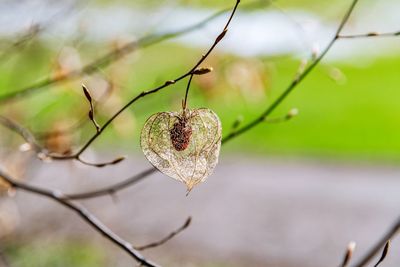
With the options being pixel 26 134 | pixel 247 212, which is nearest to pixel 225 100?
pixel 26 134

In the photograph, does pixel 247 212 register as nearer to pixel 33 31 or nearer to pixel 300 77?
pixel 33 31

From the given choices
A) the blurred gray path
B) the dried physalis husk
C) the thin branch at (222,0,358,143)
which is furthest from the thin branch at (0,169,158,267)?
the blurred gray path

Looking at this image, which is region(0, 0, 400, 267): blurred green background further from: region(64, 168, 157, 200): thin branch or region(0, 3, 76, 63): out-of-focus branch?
region(64, 168, 157, 200): thin branch

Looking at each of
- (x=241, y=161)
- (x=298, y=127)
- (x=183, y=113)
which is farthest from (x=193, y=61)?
(x=298, y=127)

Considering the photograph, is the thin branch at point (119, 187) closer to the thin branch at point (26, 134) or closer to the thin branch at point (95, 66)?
the thin branch at point (26, 134)

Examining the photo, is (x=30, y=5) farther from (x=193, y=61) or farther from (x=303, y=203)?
(x=303, y=203)

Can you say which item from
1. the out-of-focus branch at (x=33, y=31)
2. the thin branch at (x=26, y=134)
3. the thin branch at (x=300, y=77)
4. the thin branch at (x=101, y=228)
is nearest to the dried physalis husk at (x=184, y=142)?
the thin branch at (x=101, y=228)
